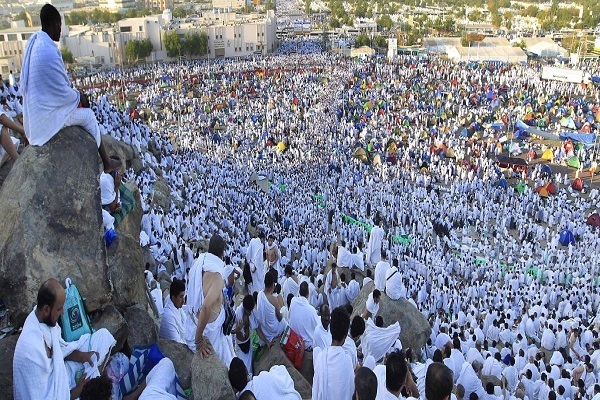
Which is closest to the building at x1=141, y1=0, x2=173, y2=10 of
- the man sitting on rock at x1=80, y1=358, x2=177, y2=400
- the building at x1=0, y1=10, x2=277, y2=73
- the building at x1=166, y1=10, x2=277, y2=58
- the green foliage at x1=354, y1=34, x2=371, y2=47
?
the building at x1=0, y1=10, x2=277, y2=73

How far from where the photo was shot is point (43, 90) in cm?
373

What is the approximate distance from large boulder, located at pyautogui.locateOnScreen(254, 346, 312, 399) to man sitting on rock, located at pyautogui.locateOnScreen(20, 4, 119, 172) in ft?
8.51

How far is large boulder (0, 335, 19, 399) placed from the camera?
3211mm

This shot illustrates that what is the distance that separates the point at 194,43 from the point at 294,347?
45251mm

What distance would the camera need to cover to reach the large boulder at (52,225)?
3594mm

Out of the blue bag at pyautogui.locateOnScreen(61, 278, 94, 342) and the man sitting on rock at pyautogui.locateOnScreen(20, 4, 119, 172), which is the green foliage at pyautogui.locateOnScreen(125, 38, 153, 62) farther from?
the blue bag at pyautogui.locateOnScreen(61, 278, 94, 342)

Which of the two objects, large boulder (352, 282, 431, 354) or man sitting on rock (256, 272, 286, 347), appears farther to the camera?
large boulder (352, 282, 431, 354)

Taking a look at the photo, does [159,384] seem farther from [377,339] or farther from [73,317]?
[377,339]

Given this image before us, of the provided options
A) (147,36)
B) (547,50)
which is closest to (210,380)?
(147,36)

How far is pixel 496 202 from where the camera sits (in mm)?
16719

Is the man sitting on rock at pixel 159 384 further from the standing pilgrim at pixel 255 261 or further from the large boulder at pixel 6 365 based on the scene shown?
the standing pilgrim at pixel 255 261

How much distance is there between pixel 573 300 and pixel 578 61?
119 feet

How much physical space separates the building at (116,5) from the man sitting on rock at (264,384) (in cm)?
9414

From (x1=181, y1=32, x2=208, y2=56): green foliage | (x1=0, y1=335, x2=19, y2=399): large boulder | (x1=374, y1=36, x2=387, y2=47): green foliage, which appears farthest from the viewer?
(x1=374, y1=36, x2=387, y2=47): green foliage
